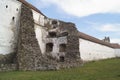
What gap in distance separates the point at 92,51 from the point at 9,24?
53.2ft

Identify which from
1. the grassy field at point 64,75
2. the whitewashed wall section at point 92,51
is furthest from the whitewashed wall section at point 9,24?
the whitewashed wall section at point 92,51

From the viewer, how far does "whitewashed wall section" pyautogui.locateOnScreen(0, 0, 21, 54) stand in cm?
2982

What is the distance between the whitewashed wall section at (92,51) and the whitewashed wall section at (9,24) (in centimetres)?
1090

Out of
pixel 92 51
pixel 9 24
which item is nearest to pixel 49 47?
pixel 92 51

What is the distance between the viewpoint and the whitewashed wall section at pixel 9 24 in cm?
2982

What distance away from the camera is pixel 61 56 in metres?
36.7

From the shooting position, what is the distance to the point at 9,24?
30.8 m

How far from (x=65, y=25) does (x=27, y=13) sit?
7.97 metres

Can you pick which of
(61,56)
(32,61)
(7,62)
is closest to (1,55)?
(7,62)

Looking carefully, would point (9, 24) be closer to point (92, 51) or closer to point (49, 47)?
point (49, 47)

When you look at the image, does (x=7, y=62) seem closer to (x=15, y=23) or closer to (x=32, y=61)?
(x=32, y=61)

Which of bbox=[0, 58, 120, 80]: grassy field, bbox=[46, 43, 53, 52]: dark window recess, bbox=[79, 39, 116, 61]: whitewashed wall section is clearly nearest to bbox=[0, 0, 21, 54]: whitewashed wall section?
bbox=[0, 58, 120, 80]: grassy field

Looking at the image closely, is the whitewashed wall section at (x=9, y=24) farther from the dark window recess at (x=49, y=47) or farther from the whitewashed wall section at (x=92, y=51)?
the whitewashed wall section at (x=92, y=51)

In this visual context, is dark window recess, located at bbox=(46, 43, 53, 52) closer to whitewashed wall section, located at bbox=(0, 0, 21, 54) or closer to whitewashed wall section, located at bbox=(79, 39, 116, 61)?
whitewashed wall section, located at bbox=(79, 39, 116, 61)
